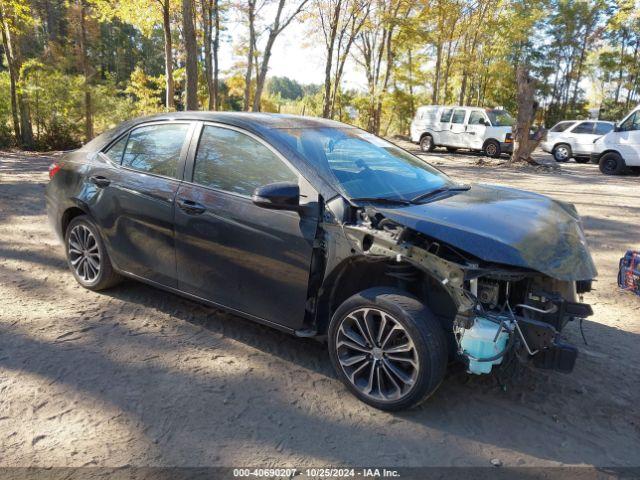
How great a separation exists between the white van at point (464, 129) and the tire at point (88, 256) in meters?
18.7

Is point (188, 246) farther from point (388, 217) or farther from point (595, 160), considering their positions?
point (595, 160)

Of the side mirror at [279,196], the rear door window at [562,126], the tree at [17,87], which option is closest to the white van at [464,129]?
the rear door window at [562,126]

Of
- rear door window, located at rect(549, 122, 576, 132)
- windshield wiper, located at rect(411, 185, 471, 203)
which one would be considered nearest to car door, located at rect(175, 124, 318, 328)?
windshield wiper, located at rect(411, 185, 471, 203)

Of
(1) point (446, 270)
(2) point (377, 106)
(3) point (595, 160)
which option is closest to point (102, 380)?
(1) point (446, 270)

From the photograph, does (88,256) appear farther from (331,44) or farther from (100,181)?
(331,44)

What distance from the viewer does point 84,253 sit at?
14.8 feet

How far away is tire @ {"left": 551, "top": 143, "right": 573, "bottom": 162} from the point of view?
66.2 feet

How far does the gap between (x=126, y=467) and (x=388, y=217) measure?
1866 millimetres

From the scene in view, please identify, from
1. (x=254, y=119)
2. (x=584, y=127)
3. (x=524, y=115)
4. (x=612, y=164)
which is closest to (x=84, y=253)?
(x=254, y=119)

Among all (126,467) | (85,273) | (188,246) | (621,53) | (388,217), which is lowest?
(126,467)

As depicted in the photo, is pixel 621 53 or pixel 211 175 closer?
pixel 211 175

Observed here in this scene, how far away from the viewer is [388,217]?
113 inches

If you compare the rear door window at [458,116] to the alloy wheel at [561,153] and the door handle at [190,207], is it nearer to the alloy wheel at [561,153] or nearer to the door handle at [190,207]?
the alloy wheel at [561,153]

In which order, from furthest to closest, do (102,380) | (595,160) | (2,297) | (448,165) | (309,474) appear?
(595,160)
(448,165)
(2,297)
(102,380)
(309,474)
